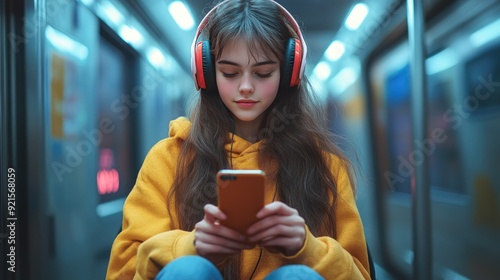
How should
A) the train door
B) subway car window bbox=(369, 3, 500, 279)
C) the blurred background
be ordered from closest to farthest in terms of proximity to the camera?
the blurred background < the train door < subway car window bbox=(369, 3, 500, 279)

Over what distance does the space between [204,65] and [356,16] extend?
1570 mm

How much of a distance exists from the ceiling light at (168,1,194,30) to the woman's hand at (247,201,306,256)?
1.70m

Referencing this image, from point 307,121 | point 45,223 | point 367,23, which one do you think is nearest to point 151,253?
point 307,121

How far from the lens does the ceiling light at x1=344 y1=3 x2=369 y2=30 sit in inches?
104

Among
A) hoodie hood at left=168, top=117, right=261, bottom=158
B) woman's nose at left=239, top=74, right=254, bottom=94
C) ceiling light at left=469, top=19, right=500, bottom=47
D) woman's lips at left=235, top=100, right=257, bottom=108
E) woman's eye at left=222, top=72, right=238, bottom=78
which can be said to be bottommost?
hoodie hood at left=168, top=117, right=261, bottom=158

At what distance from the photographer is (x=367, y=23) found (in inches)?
111

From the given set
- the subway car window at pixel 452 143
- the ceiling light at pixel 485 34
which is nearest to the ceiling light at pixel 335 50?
the subway car window at pixel 452 143

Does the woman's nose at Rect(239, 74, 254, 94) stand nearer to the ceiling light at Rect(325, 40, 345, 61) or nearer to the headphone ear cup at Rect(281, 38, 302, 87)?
the headphone ear cup at Rect(281, 38, 302, 87)

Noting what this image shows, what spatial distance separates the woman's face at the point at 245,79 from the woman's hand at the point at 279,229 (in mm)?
344

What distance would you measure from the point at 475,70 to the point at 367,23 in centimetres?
61

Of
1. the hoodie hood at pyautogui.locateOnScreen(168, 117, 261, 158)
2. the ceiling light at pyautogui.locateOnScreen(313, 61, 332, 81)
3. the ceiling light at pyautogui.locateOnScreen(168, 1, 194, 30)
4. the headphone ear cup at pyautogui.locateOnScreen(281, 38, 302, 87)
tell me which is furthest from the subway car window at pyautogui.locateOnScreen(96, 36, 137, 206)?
the headphone ear cup at pyautogui.locateOnScreen(281, 38, 302, 87)

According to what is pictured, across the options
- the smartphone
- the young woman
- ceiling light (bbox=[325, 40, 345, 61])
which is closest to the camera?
the smartphone

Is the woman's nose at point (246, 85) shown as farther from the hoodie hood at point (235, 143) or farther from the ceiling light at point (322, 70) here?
the ceiling light at point (322, 70)

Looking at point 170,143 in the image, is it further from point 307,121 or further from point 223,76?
point 307,121
